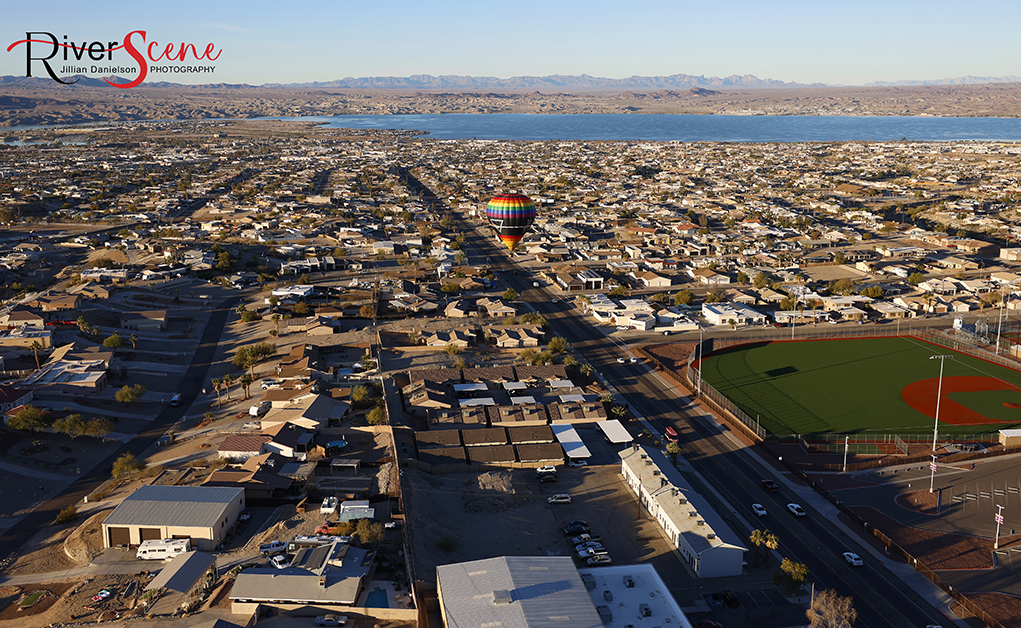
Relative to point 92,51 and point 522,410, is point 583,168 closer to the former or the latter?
point 92,51

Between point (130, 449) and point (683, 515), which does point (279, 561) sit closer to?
point (683, 515)

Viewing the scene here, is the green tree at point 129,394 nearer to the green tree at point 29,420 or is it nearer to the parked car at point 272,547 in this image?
the green tree at point 29,420

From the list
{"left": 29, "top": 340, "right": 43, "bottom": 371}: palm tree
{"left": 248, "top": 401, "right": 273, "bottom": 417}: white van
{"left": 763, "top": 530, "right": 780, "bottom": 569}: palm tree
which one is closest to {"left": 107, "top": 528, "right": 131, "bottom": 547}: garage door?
{"left": 248, "top": 401, "right": 273, "bottom": 417}: white van

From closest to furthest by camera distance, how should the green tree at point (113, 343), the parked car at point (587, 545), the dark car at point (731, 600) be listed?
the dark car at point (731, 600) < the parked car at point (587, 545) < the green tree at point (113, 343)

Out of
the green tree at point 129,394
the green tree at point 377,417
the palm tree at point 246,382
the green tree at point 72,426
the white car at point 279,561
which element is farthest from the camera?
the palm tree at point 246,382

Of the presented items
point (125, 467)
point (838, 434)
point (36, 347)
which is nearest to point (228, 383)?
point (125, 467)

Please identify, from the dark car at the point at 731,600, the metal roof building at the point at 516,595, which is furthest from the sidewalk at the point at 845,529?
the metal roof building at the point at 516,595

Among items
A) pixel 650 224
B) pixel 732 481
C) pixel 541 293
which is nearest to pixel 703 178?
pixel 650 224
